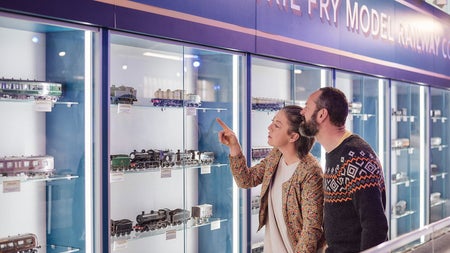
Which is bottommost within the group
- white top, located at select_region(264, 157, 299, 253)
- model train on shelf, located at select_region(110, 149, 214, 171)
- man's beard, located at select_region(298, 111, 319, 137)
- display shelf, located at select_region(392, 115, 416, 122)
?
white top, located at select_region(264, 157, 299, 253)

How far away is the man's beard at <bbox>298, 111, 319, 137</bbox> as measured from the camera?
8.62ft

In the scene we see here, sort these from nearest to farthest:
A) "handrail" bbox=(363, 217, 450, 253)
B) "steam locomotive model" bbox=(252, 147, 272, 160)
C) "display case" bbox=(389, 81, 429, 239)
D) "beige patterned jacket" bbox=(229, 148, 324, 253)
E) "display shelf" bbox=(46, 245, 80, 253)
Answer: "handrail" bbox=(363, 217, 450, 253)
"beige patterned jacket" bbox=(229, 148, 324, 253)
"display shelf" bbox=(46, 245, 80, 253)
"steam locomotive model" bbox=(252, 147, 272, 160)
"display case" bbox=(389, 81, 429, 239)

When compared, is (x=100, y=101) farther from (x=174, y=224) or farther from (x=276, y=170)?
(x=174, y=224)

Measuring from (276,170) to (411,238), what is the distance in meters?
0.91

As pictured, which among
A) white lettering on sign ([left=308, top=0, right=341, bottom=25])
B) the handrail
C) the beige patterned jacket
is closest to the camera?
the handrail

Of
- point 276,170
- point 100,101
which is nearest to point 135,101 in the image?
point 100,101

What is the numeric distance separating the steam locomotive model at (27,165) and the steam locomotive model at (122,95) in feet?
2.05

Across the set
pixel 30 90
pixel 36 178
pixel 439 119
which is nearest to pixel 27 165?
pixel 36 178

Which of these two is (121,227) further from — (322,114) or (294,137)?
(322,114)

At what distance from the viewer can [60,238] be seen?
345 centimetres

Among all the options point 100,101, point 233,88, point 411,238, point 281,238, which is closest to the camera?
point 411,238

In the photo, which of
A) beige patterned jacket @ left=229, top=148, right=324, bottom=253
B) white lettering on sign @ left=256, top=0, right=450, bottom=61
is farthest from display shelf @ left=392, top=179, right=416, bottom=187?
beige patterned jacket @ left=229, top=148, right=324, bottom=253

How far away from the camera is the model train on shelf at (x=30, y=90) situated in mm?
3180

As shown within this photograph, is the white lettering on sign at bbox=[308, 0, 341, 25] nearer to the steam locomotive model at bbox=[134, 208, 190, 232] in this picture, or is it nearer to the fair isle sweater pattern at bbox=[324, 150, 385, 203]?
the steam locomotive model at bbox=[134, 208, 190, 232]
